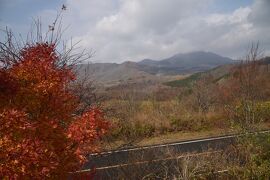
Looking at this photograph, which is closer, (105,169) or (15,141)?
(15,141)

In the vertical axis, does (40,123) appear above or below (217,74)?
above

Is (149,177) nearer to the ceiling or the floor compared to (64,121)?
nearer to the floor

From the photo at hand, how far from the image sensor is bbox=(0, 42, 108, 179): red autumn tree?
6.78 meters

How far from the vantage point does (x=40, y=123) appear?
7.71m

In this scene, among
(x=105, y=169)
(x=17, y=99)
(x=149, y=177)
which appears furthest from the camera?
(x=105, y=169)

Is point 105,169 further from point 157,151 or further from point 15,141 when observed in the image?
point 15,141

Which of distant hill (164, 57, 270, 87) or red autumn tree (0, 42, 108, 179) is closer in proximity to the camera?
red autumn tree (0, 42, 108, 179)

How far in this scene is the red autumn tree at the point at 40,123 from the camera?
678 centimetres

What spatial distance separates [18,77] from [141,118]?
16774 mm

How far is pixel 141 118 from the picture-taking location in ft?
79.9

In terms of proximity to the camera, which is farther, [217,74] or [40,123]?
[217,74]

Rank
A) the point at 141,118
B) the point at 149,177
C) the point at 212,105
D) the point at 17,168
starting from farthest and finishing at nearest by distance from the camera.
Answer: the point at 212,105 < the point at 141,118 < the point at 149,177 < the point at 17,168

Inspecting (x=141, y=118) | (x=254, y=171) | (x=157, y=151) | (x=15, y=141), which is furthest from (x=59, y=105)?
(x=141, y=118)

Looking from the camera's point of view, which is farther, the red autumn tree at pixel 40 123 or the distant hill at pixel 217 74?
the distant hill at pixel 217 74
